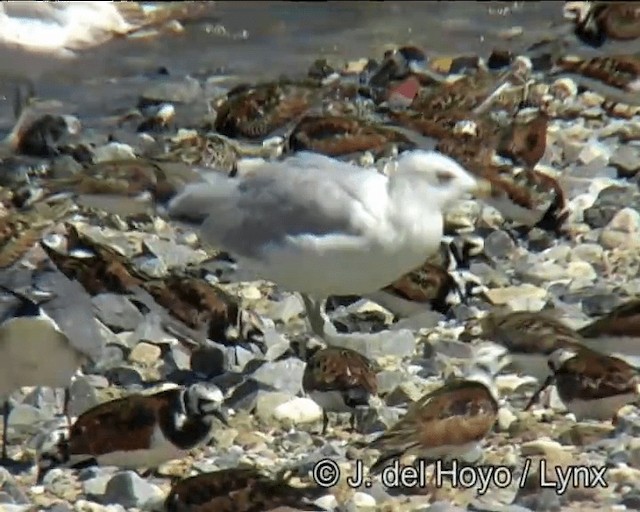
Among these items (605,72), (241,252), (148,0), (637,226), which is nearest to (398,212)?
(241,252)

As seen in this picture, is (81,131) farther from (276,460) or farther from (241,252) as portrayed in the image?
(276,460)

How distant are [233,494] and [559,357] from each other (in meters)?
1.41

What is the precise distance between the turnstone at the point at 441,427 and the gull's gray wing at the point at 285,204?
0.94 meters

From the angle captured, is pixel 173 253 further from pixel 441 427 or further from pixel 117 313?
pixel 441 427

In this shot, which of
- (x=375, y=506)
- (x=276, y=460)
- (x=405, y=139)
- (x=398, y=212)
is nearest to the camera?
(x=375, y=506)

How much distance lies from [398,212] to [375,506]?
139 centimetres

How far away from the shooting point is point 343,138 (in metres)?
8.24

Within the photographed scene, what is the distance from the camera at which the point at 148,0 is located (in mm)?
13023

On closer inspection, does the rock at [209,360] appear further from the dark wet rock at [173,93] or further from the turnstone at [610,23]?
the turnstone at [610,23]

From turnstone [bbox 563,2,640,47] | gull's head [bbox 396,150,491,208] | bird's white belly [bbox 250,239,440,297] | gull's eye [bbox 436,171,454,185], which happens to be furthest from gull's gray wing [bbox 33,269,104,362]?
turnstone [bbox 563,2,640,47]

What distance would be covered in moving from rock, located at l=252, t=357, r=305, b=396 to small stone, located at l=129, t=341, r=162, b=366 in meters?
0.43

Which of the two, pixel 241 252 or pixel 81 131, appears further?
pixel 81 131

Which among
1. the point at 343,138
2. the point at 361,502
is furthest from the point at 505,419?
the point at 343,138

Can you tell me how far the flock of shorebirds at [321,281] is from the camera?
17.1ft
